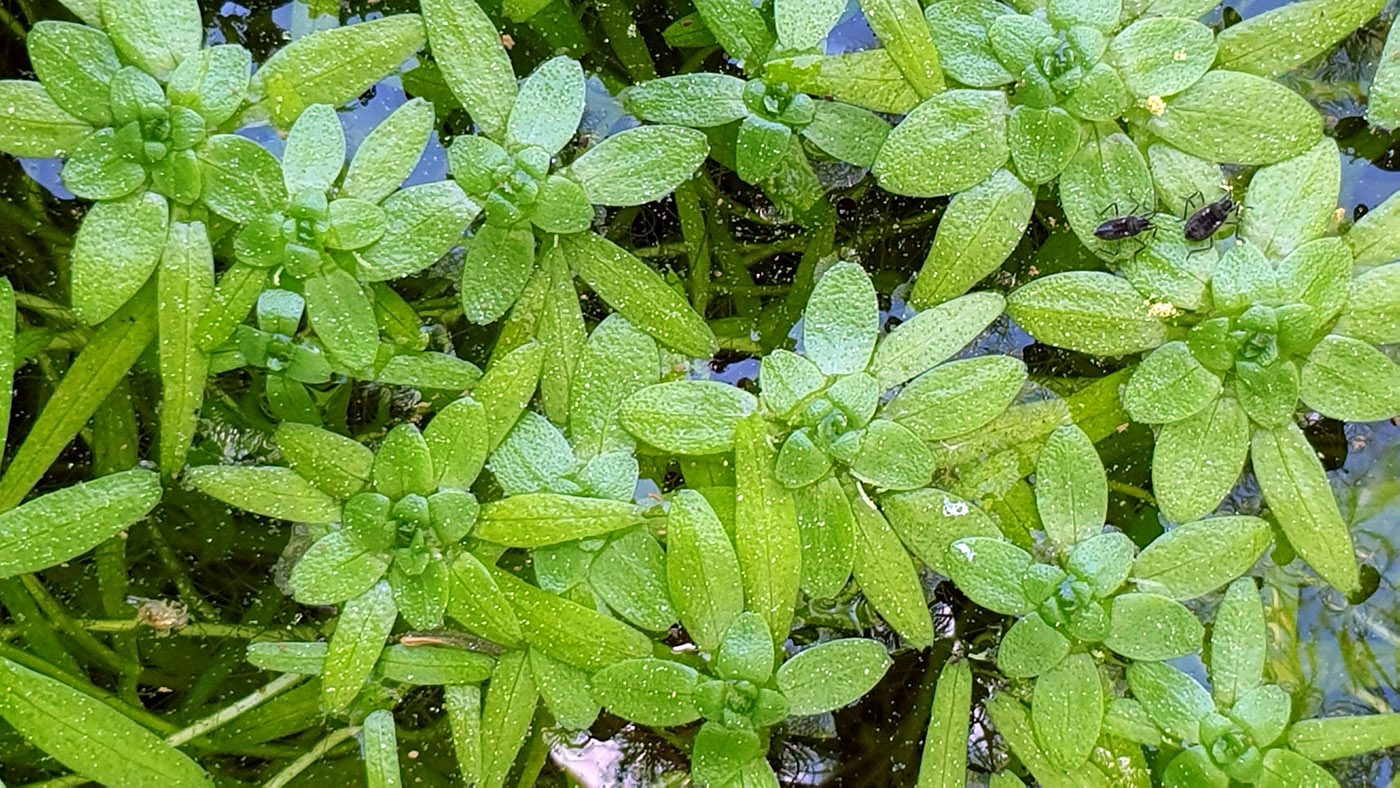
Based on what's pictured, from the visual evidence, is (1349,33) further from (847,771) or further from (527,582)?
(527,582)

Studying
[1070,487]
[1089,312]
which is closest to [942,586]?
[1070,487]

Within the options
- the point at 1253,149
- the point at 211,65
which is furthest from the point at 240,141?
the point at 1253,149

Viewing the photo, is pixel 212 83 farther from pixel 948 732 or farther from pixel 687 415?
pixel 948 732

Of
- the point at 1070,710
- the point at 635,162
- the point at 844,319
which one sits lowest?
the point at 1070,710

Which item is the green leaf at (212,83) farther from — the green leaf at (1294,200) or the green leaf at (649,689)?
the green leaf at (1294,200)

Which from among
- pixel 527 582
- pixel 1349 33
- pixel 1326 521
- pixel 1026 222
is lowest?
pixel 1326 521

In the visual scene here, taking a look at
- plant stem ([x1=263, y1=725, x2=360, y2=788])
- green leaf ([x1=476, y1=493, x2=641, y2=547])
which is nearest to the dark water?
plant stem ([x1=263, y1=725, x2=360, y2=788])
